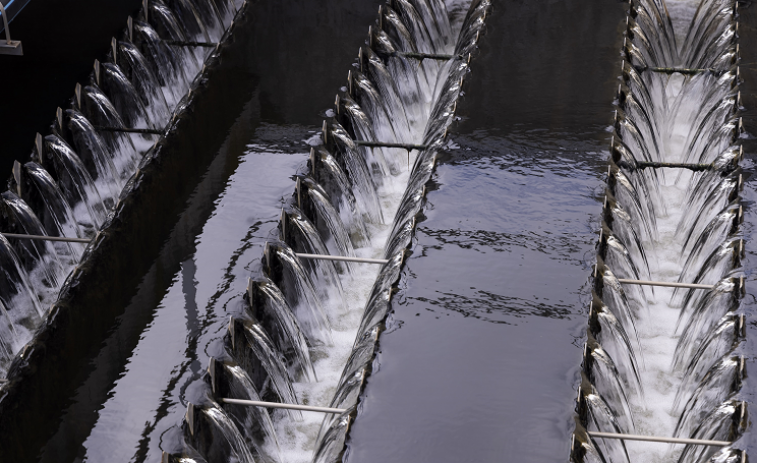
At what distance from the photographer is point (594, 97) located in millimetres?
9297

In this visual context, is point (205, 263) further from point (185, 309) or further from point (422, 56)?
point (422, 56)

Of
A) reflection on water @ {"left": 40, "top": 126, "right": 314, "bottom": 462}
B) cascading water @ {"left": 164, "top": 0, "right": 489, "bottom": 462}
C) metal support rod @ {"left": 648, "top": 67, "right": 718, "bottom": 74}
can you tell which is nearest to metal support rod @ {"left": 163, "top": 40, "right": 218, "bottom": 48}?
cascading water @ {"left": 164, "top": 0, "right": 489, "bottom": 462}

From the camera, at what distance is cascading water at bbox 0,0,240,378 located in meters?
7.89

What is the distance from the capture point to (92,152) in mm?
9203

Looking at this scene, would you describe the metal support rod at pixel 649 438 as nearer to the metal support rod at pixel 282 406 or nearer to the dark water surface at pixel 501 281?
the dark water surface at pixel 501 281

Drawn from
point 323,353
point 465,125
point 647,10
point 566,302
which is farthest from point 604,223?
point 647,10

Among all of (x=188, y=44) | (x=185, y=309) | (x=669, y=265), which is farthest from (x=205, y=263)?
(x=188, y=44)

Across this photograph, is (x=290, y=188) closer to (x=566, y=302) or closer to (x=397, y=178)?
(x=397, y=178)

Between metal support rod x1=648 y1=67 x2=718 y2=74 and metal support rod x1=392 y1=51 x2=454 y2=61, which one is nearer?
metal support rod x1=648 y1=67 x2=718 y2=74

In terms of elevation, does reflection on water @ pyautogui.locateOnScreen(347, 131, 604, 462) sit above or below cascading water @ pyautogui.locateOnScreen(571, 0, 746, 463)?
above

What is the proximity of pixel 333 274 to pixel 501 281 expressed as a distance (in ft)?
5.60

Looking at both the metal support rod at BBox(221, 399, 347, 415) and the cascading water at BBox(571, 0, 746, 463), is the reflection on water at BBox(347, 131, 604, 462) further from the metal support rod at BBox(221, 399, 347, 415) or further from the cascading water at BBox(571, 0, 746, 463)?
the metal support rod at BBox(221, 399, 347, 415)

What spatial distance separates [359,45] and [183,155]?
3.23 metres

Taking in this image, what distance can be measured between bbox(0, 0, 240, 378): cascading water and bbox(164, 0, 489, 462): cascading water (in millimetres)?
1640
